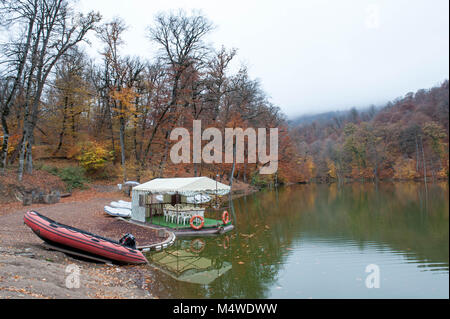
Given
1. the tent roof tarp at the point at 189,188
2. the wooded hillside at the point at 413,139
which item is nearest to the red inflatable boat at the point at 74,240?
the tent roof tarp at the point at 189,188

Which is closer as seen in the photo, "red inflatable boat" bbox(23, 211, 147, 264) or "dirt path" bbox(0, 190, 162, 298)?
"dirt path" bbox(0, 190, 162, 298)

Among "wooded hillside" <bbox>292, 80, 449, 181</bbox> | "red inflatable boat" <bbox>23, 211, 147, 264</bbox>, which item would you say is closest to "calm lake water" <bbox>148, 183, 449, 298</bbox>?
"wooded hillside" <bbox>292, 80, 449, 181</bbox>

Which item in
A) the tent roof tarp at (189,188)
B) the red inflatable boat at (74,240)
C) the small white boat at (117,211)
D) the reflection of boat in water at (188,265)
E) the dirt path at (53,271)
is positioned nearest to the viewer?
the dirt path at (53,271)

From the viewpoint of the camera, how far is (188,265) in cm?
825

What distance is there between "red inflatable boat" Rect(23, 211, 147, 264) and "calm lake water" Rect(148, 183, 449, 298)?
1226 mm

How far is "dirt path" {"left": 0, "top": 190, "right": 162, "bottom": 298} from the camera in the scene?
188 inches

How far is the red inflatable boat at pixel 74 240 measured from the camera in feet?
23.6

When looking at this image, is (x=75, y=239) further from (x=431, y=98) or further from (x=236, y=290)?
(x=431, y=98)

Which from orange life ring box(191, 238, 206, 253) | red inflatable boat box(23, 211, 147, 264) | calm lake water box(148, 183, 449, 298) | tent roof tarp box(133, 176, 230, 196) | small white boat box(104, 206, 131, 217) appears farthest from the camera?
small white boat box(104, 206, 131, 217)

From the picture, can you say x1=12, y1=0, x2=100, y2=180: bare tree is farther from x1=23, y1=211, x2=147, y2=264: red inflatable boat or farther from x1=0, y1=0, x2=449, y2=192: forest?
x1=23, y1=211, x2=147, y2=264: red inflatable boat

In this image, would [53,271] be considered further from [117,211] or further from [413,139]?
[413,139]

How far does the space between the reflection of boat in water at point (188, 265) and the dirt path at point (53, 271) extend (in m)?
0.68

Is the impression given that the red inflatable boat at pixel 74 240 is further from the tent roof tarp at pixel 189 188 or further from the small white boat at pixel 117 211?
the small white boat at pixel 117 211

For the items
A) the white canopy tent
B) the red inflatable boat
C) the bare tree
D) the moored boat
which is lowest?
the moored boat
